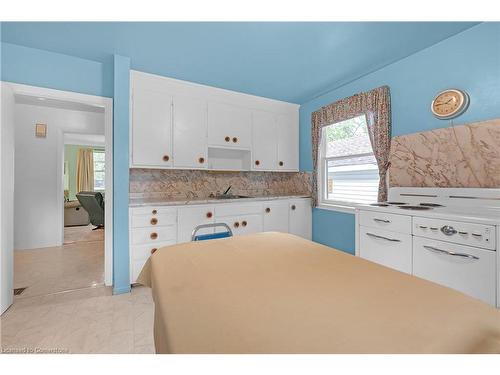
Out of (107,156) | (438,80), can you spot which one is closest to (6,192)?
(107,156)

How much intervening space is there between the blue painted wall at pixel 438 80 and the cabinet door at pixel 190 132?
1.96 m

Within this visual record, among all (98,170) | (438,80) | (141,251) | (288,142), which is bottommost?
(141,251)

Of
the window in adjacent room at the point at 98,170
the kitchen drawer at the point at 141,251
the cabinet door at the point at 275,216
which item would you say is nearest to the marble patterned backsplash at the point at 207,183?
the cabinet door at the point at 275,216

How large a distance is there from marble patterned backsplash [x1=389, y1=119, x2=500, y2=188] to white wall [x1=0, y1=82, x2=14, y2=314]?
3717 mm

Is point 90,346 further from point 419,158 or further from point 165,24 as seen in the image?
point 419,158

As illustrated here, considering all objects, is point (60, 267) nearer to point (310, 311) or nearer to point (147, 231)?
point (147, 231)

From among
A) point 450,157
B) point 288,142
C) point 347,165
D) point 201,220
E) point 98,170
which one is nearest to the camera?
point 450,157

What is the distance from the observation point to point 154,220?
2.49 m

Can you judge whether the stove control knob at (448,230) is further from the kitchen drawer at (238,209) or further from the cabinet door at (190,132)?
the cabinet door at (190,132)

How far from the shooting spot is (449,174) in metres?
2.06

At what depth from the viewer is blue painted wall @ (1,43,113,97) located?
2.21 metres

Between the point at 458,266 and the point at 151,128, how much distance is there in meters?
3.13

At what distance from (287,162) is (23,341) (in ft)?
11.4

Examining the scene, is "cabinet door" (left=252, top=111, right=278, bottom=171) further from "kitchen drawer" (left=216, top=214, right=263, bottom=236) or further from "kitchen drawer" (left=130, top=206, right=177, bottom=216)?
"kitchen drawer" (left=130, top=206, right=177, bottom=216)
